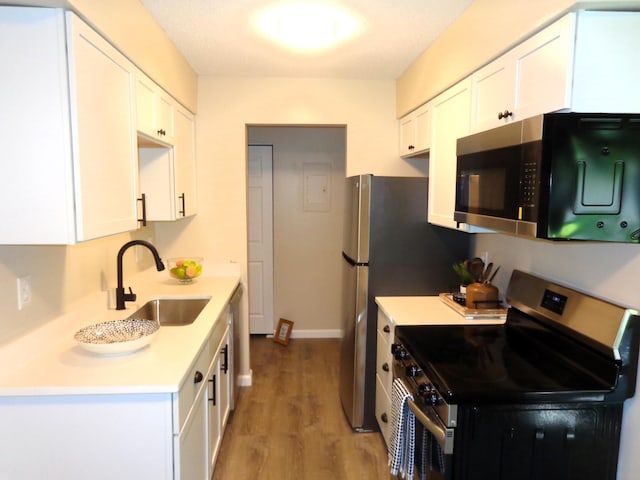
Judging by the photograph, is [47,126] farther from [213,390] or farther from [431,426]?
[431,426]

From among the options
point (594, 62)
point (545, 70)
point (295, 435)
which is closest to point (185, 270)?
point (295, 435)

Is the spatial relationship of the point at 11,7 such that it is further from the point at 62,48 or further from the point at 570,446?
the point at 570,446

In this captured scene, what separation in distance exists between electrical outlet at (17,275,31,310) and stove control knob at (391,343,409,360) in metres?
1.56

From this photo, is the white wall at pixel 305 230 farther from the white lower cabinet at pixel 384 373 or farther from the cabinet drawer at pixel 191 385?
the cabinet drawer at pixel 191 385

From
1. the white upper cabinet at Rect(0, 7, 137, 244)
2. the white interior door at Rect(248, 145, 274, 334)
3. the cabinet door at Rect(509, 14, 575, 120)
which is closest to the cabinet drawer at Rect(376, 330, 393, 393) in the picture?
the cabinet door at Rect(509, 14, 575, 120)

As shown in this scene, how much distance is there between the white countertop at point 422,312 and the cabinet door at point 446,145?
1.58 feet

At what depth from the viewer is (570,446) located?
4.72 ft

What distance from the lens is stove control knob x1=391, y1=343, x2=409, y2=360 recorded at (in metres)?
1.90

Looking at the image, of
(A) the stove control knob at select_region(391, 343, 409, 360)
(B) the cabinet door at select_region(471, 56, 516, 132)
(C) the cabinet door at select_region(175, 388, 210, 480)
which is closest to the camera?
(C) the cabinet door at select_region(175, 388, 210, 480)

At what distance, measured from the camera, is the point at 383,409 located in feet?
8.07

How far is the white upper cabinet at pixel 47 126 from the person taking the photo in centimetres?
132

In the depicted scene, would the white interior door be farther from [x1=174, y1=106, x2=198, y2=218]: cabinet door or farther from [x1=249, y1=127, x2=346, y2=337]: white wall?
[x1=174, y1=106, x2=198, y2=218]: cabinet door

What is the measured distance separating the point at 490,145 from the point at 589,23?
19.3 inches

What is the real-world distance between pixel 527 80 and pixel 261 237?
323cm
